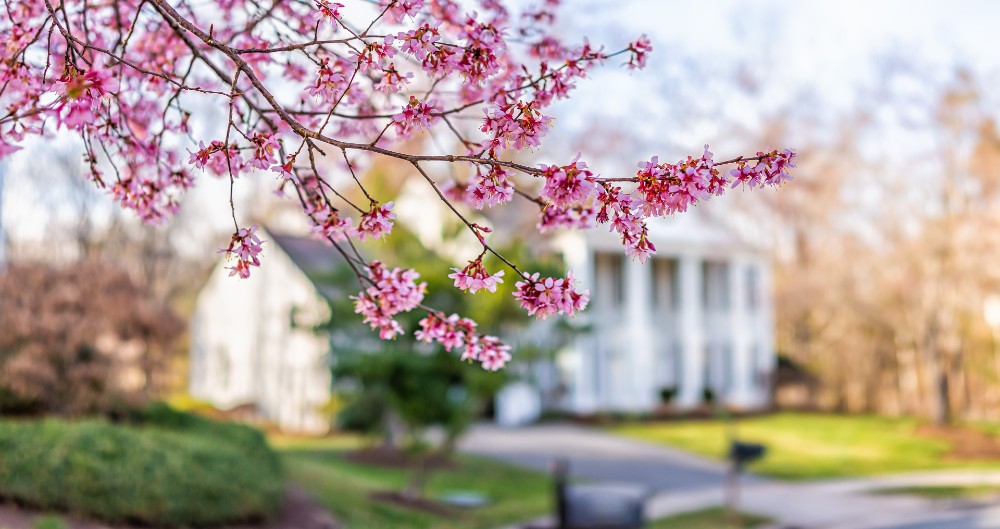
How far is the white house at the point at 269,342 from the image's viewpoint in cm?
2175

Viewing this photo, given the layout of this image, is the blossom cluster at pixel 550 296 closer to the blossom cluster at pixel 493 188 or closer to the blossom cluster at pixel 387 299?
the blossom cluster at pixel 493 188

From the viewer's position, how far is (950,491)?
14.4 metres

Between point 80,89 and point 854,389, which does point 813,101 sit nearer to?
point 854,389

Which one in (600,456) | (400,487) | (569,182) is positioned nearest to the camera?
(569,182)

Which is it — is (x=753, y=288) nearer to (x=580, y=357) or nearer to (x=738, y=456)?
(x=580, y=357)

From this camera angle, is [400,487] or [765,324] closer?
[400,487]

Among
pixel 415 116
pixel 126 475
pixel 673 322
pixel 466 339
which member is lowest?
pixel 126 475

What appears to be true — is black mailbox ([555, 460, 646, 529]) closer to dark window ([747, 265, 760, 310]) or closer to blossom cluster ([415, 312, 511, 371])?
blossom cluster ([415, 312, 511, 371])

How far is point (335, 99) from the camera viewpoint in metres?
3.57

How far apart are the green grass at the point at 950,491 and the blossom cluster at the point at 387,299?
1277cm

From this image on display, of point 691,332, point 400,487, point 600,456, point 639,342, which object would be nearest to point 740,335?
point 691,332

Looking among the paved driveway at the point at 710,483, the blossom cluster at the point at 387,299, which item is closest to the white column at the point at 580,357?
the paved driveway at the point at 710,483

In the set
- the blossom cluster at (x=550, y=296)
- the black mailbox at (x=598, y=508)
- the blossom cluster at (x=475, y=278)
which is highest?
the blossom cluster at (x=475, y=278)

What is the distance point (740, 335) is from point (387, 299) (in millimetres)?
28113
